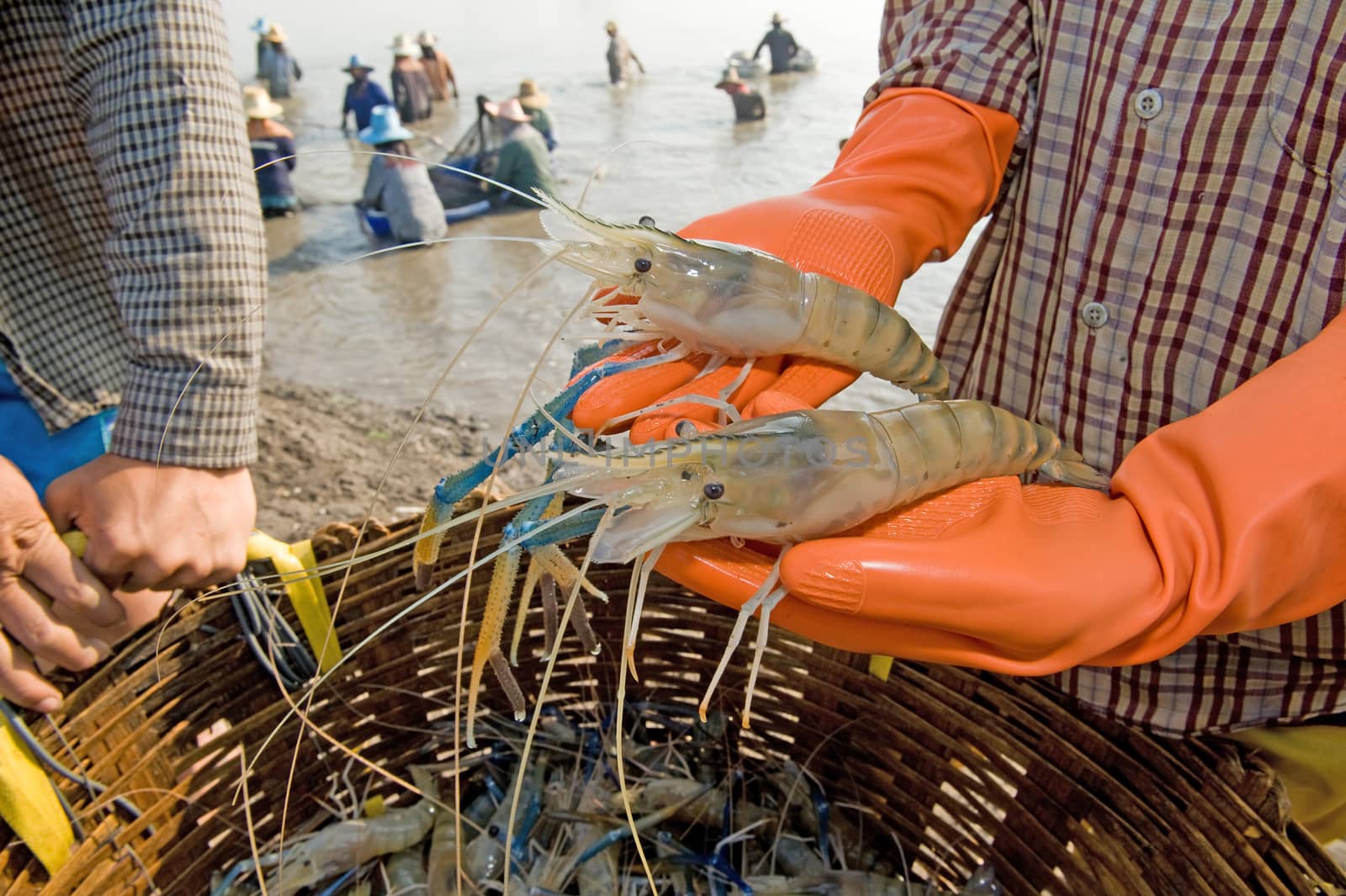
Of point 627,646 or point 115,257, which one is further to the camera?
point 115,257

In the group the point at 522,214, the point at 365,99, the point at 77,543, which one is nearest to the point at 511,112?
the point at 522,214

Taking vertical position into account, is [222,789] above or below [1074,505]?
below

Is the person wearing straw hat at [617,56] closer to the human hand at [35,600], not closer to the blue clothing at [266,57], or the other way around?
the blue clothing at [266,57]

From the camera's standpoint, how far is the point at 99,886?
5.15 feet

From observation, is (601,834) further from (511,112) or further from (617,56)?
(617,56)

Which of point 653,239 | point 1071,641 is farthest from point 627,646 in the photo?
point 653,239

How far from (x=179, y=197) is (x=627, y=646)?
1276 mm

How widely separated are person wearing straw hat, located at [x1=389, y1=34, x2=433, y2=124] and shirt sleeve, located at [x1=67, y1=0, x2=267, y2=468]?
37.6 feet

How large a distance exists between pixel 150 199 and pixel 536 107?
8010 mm

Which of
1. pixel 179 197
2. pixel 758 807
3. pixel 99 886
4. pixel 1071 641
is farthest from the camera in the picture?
pixel 758 807

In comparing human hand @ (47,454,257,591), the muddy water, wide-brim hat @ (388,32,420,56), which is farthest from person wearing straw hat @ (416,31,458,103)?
human hand @ (47,454,257,591)

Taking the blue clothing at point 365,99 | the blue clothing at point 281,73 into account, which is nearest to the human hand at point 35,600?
the blue clothing at point 365,99

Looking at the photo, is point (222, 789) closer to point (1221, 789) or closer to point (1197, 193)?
point (1221, 789)

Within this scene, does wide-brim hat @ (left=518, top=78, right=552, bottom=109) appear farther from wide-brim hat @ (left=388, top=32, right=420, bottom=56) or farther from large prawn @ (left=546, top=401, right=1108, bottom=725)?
large prawn @ (left=546, top=401, right=1108, bottom=725)
